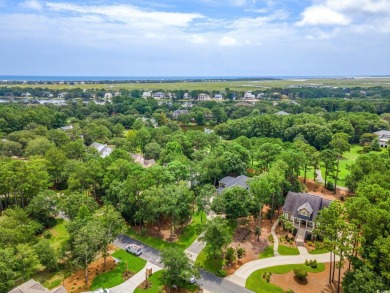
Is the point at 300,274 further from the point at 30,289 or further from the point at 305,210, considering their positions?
the point at 30,289

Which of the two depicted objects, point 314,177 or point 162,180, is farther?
point 314,177

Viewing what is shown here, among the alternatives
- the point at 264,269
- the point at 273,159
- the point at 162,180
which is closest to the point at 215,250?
the point at 264,269

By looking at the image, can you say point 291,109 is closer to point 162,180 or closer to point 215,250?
point 162,180

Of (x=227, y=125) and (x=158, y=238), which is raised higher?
(x=227, y=125)

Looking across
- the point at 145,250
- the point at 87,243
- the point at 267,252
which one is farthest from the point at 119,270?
the point at 267,252

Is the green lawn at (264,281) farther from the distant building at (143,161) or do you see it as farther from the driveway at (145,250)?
the distant building at (143,161)

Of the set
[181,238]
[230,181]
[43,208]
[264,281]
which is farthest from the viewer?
[230,181]

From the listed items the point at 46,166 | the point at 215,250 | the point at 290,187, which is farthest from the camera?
the point at 46,166

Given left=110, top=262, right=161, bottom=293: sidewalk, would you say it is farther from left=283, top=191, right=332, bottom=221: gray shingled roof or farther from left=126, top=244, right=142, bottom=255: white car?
left=283, top=191, right=332, bottom=221: gray shingled roof
